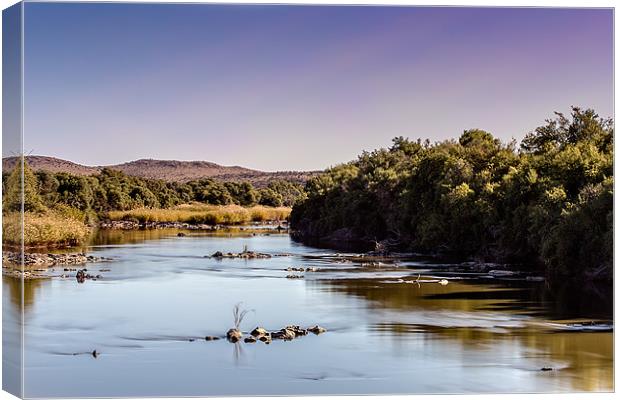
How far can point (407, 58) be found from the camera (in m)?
13.3

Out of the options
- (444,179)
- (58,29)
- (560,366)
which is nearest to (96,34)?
(58,29)

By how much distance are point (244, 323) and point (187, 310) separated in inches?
68.1

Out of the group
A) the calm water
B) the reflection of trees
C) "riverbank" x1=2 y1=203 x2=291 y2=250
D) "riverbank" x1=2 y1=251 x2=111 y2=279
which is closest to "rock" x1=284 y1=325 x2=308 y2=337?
the calm water

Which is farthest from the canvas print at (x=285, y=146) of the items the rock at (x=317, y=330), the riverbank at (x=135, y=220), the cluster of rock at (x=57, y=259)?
the riverbank at (x=135, y=220)

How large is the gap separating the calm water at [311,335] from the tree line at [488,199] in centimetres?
168

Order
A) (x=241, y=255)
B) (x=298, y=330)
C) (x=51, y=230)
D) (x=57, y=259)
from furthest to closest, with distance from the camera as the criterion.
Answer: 1. (x=241, y=255)
2. (x=51, y=230)
3. (x=57, y=259)
4. (x=298, y=330)

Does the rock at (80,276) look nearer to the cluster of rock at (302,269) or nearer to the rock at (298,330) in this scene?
the cluster of rock at (302,269)

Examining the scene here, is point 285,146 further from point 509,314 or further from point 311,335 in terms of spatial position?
point 509,314

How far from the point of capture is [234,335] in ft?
47.9

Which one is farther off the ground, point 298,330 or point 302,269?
point 302,269

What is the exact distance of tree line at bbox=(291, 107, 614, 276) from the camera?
867 inches

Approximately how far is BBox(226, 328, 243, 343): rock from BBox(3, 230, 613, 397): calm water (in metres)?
0.20

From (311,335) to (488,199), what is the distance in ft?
54.4

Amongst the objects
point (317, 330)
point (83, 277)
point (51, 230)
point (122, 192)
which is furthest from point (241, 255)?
point (122, 192)
